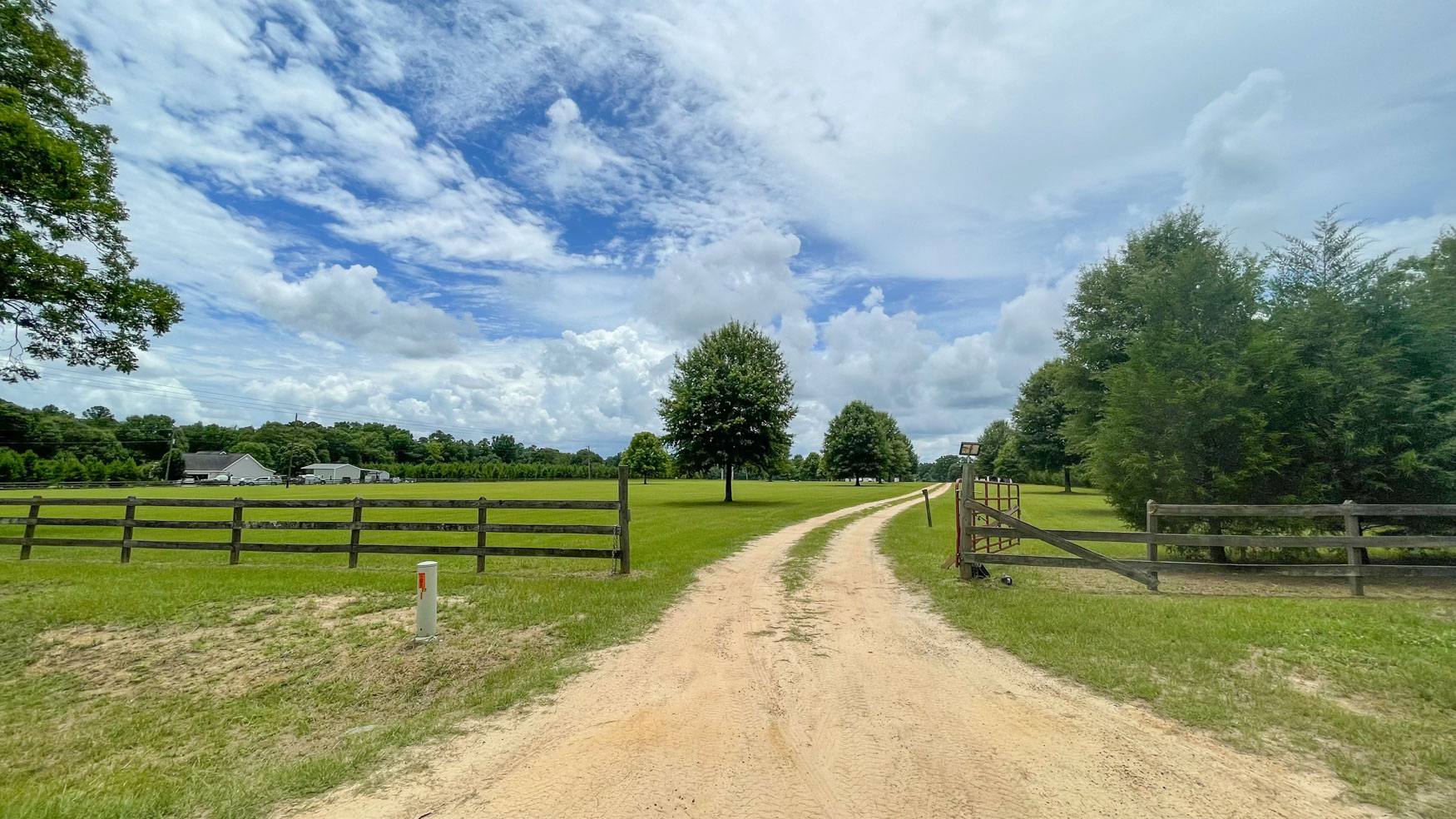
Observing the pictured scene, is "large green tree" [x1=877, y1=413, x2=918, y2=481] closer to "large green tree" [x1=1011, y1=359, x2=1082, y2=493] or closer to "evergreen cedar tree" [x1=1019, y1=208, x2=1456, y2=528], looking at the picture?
"large green tree" [x1=1011, y1=359, x2=1082, y2=493]

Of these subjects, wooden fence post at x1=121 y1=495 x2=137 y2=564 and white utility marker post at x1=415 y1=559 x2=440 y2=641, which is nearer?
white utility marker post at x1=415 y1=559 x2=440 y2=641

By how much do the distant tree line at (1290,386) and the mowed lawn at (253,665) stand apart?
415 inches

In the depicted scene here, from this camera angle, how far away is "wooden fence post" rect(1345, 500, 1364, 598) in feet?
31.8

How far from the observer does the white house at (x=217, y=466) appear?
3964 inches

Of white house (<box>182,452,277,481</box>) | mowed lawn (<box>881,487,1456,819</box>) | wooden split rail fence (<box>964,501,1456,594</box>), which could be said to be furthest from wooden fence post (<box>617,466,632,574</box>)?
white house (<box>182,452,277,481</box>)

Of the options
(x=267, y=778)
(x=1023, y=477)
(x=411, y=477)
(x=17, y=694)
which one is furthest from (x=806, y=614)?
(x=411, y=477)

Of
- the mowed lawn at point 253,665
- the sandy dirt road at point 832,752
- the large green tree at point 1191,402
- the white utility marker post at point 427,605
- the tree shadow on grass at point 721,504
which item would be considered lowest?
the tree shadow on grass at point 721,504

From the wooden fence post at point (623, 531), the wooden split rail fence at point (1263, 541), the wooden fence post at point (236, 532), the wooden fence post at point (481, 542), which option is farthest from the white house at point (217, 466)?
the wooden split rail fence at point (1263, 541)

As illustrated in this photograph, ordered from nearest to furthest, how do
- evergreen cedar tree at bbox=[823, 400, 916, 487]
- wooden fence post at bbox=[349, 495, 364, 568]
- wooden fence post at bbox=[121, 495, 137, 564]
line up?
1. wooden fence post at bbox=[349, 495, 364, 568]
2. wooden fence post at bbox=[121, 495, 137, 564]
3. evergreen cedar tree at bbox=[823, 400, 916, 487]

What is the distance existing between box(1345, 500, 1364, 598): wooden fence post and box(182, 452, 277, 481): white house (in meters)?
131

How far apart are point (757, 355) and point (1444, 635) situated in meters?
34.2

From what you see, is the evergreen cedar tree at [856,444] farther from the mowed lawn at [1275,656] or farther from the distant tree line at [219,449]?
the distant tree line at [219,449]

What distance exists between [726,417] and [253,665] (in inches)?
1211

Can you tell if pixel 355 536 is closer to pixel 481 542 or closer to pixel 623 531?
pixel 481 542
